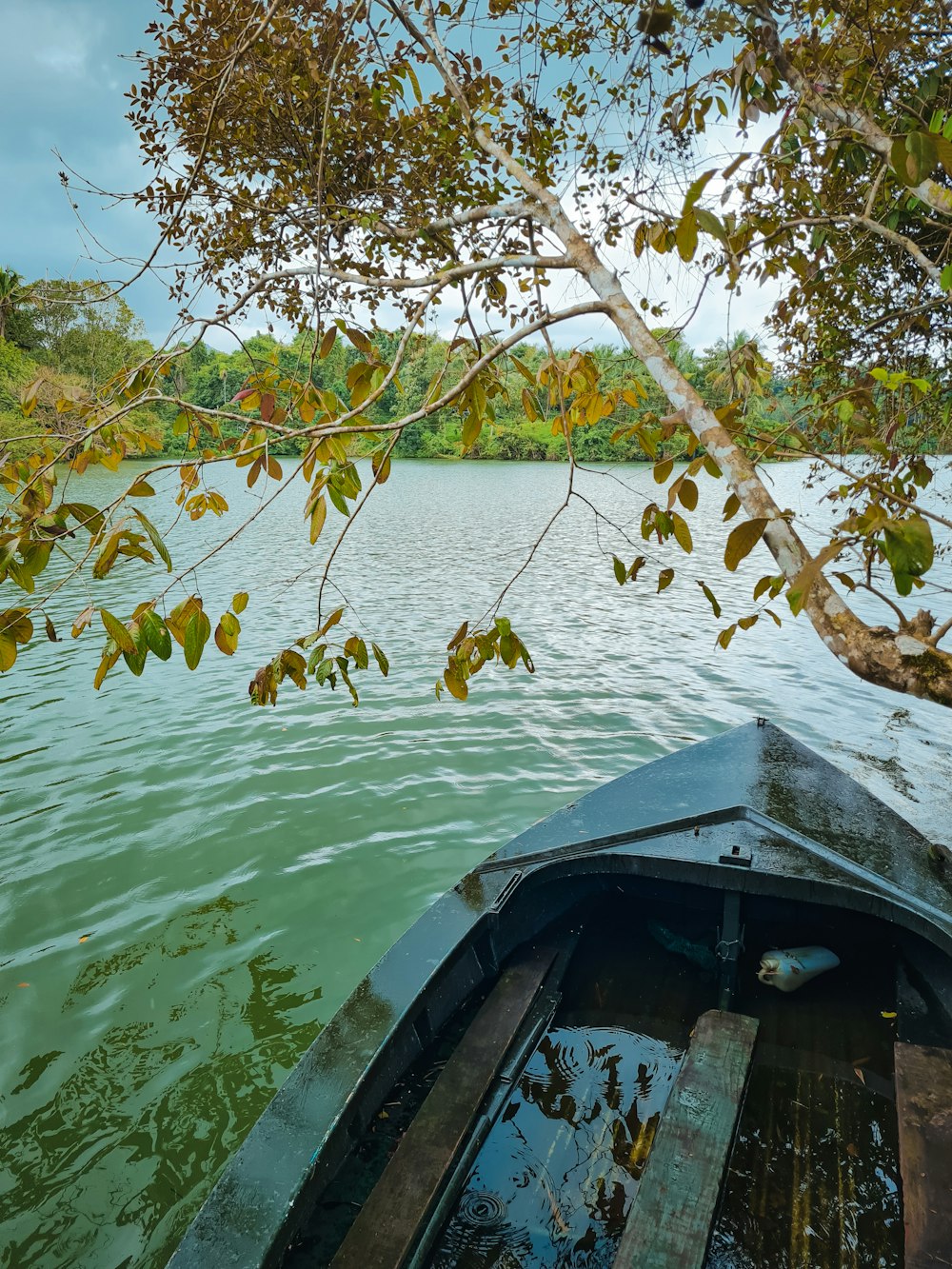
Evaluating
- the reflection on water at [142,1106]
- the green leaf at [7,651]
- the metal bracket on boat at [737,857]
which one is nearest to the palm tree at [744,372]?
the metal bracket on boat at [737,857]

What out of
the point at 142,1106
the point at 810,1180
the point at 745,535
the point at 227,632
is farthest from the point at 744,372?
the point at 142,1106

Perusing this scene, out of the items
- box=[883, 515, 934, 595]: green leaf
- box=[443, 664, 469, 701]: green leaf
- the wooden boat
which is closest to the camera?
box=[883, 515, 934, 595]: green leaf

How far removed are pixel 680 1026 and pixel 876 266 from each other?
22.9 ft

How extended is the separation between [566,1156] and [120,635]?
7.54 ft

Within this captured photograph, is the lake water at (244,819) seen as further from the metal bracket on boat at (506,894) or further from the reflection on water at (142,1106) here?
the metal bracket on boat at (506,894)

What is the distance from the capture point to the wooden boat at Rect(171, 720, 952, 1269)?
209 centimetres

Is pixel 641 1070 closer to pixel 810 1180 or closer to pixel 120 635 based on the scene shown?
pixel 810 1180

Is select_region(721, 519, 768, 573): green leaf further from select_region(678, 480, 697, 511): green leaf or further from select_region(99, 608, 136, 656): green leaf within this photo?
select_region(99, 608, 136, 656): green leaf

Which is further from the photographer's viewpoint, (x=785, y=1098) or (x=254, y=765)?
(x=254, y=765)

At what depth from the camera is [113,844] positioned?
562 cm

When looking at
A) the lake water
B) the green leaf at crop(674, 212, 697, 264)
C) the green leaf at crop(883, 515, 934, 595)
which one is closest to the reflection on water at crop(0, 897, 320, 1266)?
the lake water

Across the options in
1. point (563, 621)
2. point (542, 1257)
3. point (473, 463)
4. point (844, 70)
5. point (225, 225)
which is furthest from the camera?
point (473, 463)

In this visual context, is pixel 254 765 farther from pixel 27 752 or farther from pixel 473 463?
pixel 473 463

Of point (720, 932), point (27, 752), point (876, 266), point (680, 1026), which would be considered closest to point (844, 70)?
point (876, 266)
